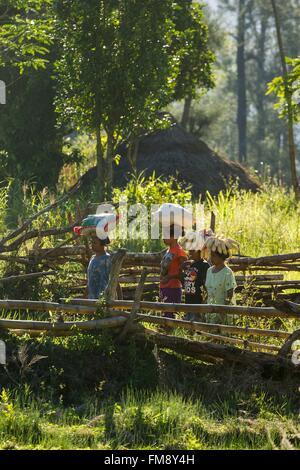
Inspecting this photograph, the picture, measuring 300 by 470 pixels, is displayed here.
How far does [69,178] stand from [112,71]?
487cm

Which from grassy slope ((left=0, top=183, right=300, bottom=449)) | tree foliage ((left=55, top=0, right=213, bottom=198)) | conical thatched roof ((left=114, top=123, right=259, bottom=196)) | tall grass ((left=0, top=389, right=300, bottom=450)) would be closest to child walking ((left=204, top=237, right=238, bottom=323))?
grassy slope ((left=0, top=183, right=300, bottom=449))

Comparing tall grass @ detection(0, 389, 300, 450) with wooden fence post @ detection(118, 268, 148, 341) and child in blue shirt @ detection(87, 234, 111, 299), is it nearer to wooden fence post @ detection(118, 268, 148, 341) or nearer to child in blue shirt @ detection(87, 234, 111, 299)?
wooden fence post @ detection(118, 268, 148, 341)

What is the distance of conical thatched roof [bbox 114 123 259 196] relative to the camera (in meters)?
19.1

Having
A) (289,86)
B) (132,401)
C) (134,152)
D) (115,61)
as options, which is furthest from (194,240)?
(134,152)

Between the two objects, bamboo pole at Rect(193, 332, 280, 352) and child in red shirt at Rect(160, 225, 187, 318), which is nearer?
bamboo pole at Rect(193, 332, 280, 352)

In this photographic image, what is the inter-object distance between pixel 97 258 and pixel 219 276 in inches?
46.4

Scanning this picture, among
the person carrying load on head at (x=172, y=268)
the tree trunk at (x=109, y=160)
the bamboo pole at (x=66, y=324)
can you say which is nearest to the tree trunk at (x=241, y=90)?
the tree trunk at (x=109, y=160)

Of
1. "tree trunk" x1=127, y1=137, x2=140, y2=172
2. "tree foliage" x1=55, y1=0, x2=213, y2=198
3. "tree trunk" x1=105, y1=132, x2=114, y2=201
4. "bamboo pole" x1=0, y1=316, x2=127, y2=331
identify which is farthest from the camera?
"tree trunk" x1=127, y1=137, x2=140, y2=172

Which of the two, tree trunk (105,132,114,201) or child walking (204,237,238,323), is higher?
tree trunk (105,132,114,201)

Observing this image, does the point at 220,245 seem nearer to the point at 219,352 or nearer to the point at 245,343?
the point at 245,343

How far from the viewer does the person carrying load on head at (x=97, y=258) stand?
8.11 m

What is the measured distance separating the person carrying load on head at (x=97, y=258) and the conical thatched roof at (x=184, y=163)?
10479 millimetres

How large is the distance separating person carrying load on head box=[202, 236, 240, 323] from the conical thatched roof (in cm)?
1098

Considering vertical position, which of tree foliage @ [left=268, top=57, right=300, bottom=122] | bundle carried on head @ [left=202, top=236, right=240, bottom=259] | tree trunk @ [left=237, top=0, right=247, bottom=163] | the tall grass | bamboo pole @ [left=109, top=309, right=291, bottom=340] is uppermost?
tree trunk @ [left=237, top=0, right=247, bottom=163]
